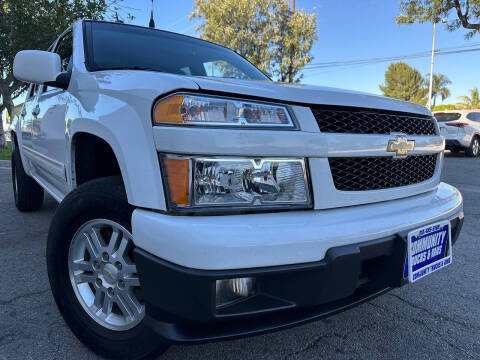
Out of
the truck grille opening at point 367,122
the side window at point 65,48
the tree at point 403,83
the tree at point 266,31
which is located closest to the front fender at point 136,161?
the truck grille opening at point 367,122

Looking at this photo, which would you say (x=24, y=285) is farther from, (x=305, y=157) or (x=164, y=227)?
(x=305, y=157)

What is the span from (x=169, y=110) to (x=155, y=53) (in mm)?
1325

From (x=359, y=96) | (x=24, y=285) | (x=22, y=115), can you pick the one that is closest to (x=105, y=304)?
(x=24, y=285)

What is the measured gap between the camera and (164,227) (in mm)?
1110

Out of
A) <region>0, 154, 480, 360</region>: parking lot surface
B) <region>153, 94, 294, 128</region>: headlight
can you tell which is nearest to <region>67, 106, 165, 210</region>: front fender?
<region>153, 94, 294, 128</region>: headlight

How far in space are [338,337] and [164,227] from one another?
1131mm

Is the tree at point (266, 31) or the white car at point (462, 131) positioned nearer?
the white car at point (462, 131)

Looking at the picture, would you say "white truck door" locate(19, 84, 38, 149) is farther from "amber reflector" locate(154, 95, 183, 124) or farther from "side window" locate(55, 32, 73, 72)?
"amber reflector" locate(154, 95, 183, 124)

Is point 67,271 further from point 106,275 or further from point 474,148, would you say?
point 474,148

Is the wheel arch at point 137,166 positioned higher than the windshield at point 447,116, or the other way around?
the windshield at point 447,116

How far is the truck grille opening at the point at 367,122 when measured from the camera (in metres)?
1.36

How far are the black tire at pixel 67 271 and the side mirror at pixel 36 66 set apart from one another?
0.83 m

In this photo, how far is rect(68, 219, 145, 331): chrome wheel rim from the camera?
1429 millimetres

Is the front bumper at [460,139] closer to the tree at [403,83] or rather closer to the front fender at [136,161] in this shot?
the front fender at [136,161]
